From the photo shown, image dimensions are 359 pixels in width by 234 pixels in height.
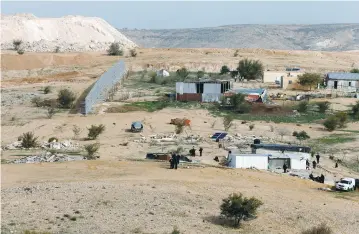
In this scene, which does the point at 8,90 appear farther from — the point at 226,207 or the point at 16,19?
the point at 16,19

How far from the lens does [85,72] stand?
73688mm

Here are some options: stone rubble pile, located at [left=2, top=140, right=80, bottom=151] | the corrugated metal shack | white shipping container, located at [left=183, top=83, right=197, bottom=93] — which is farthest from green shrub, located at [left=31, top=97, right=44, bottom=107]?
stone rubble pile, located at [left=2, top=140, right=80, bottom=151]

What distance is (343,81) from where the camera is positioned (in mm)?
62688

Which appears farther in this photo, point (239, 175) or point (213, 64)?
point (213, 64)

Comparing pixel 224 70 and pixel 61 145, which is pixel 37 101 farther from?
pixel 224 70

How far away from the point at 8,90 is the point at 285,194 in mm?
40273

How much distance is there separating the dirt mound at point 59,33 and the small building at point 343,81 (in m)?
51.4

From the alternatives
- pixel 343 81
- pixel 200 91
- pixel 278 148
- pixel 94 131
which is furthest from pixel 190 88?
pixel 278 148

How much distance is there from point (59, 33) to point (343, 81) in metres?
82.2

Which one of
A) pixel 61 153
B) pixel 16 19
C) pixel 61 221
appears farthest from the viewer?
pixel 16 19

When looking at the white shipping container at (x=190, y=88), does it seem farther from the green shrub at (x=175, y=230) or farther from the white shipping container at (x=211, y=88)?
the green shrub at (x=175, y=230)

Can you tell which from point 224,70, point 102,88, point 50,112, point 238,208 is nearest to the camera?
point 238,208

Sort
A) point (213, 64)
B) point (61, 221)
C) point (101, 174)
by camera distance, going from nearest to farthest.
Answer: point (61, 221) → point (101, 174) → point (213, 64)

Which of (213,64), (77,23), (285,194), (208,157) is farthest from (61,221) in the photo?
(77,23)
